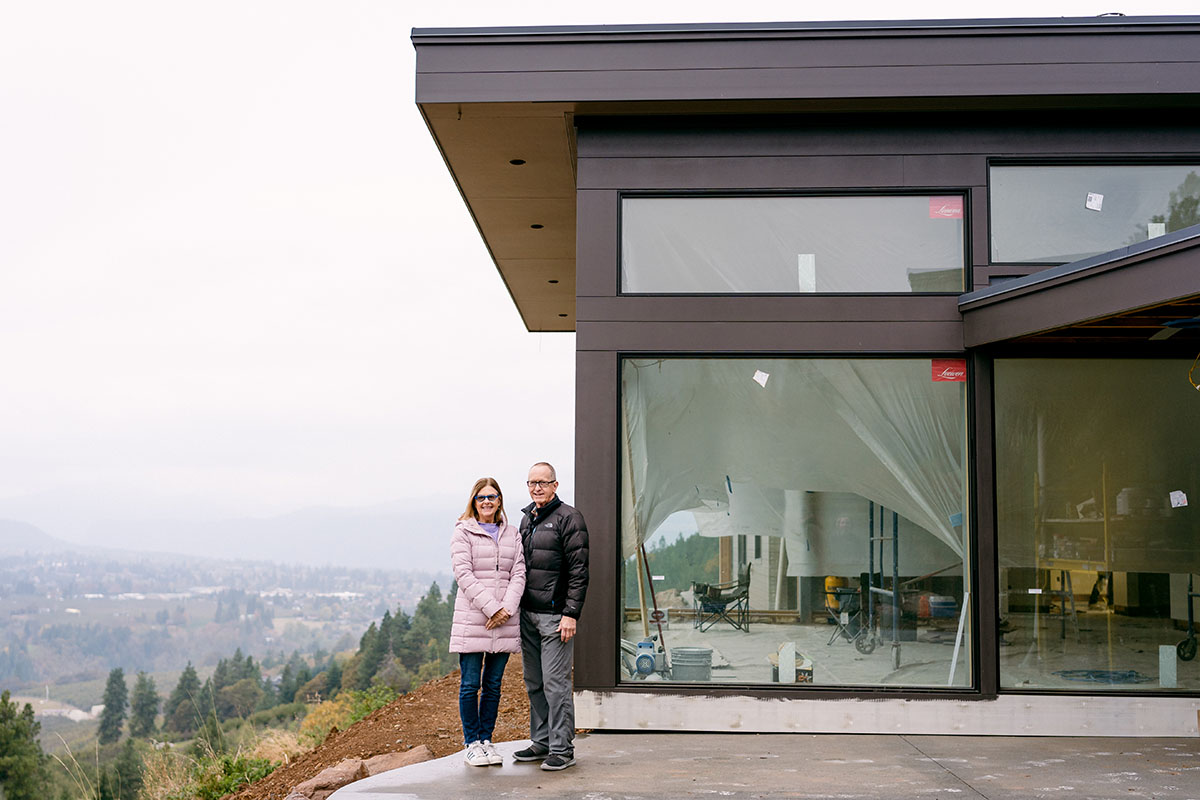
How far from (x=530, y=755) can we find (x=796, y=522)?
2340 millimetres

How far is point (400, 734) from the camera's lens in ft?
26.0

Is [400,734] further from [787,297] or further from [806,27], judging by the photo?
[806,27]

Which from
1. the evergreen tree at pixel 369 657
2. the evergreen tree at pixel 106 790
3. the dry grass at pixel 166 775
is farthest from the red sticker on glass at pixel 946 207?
the evergreen tree at pixel 369 657

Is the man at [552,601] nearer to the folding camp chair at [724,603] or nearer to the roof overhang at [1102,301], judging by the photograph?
the folding camp chair at [724,603]

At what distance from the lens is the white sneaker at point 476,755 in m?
5.79

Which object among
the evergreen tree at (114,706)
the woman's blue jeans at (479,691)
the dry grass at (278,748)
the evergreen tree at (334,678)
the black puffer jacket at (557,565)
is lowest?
the evergreen tree at (114,706)

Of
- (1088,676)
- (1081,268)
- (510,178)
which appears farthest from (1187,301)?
(510,178)

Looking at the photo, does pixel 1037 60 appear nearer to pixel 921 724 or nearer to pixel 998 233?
pixel 998 233

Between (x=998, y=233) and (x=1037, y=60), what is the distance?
3.77 ft

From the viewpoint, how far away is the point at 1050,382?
693 cm

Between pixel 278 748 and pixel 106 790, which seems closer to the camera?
pixel 278 748

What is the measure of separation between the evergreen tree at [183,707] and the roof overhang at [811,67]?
4306 cm

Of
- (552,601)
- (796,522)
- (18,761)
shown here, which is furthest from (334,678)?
(552,601)

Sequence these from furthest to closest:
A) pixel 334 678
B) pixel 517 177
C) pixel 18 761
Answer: pixel 334 678, pixel 18 761, pixel 517 177
